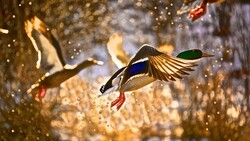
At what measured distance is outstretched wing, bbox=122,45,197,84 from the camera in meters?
1.19

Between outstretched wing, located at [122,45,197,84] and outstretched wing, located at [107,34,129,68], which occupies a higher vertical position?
outstretched wing, located at [107,34,129,68]

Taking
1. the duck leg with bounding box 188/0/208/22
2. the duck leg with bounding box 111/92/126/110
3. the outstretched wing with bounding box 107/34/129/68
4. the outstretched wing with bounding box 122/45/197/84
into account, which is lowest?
the duck leg with bounding box 111/92/126/110

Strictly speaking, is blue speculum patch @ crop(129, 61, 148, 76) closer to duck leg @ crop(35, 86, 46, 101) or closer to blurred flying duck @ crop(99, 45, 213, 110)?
blurred flying duck @ crop(99, 45, 213, 110)

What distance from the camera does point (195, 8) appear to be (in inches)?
48.1

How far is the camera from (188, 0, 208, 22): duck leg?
1225 mm

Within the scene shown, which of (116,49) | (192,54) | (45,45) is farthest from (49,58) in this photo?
(192,54)

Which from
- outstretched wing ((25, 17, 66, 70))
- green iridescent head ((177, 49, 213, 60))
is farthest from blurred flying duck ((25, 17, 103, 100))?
green iridescent head ((177, 49, 213, 60))

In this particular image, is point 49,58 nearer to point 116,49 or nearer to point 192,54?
point 116,49

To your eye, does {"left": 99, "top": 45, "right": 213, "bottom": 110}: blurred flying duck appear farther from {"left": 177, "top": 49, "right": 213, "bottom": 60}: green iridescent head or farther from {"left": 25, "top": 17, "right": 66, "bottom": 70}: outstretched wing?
{"left": 25, "top": 17, "right": 66, "bottom": 70}: outstretched wing

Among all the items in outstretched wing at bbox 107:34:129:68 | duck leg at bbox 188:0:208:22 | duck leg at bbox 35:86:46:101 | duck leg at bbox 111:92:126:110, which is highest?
duck leg at bbox 188:0:208:22

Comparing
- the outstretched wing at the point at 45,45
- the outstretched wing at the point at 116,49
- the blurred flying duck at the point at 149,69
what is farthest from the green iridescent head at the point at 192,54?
the outstretched wing at the point at 45,45

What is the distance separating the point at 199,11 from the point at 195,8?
0.01 m

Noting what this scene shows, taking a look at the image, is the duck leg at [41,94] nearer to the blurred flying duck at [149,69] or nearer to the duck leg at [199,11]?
the blurred flying duck at [149,69]

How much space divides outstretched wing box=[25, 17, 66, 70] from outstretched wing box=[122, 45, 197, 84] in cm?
14
